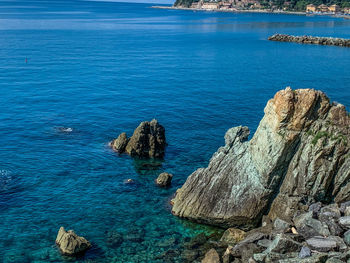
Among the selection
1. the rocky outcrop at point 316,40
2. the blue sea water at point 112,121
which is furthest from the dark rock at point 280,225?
the rocky outcrop at point 316,40

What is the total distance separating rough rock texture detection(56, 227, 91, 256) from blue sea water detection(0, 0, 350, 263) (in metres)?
0.69

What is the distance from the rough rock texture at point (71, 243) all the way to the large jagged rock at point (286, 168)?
33.2 ft

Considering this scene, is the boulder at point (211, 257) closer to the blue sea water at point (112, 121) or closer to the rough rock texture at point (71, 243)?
the blue sea water at point (112, 121)

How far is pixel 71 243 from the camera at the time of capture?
32.0 m

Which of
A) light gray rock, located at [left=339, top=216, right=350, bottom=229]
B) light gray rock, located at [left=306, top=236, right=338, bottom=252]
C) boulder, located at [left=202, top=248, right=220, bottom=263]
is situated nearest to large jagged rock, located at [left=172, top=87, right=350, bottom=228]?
light gray rock, located at [left=339, top=216, right=350, bottom=229]

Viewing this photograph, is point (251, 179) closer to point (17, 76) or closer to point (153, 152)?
point (153, 152)

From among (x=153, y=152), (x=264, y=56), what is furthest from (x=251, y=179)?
(x=264, y=56)

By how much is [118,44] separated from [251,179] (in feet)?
418

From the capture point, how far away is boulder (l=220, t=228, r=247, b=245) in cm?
3372

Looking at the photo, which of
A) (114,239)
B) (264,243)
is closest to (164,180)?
(114,239)

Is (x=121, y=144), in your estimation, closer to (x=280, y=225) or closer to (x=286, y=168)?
(x=286, y=168)

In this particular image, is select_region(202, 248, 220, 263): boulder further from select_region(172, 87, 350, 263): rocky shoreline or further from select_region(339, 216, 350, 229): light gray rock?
select_region(339, 216, 350, 229): light gray rock

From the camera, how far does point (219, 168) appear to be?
38.6m

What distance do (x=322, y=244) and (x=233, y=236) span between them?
8555 mm
